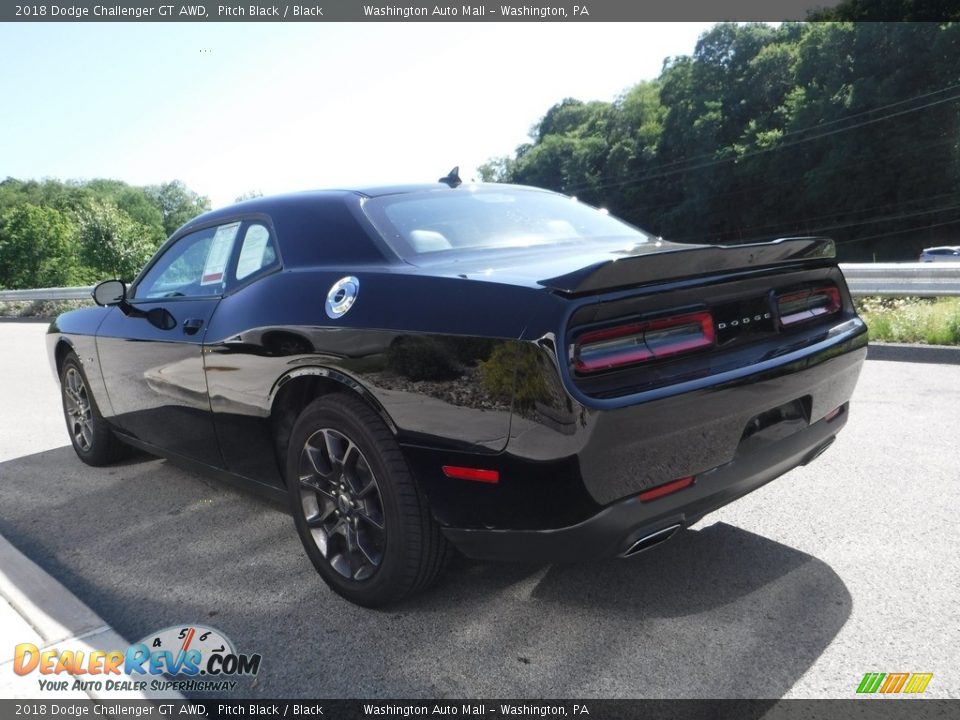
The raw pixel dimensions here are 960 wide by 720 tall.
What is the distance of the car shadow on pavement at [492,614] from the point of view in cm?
226

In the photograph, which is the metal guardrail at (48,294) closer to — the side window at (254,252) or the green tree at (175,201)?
the side window at (254,252)

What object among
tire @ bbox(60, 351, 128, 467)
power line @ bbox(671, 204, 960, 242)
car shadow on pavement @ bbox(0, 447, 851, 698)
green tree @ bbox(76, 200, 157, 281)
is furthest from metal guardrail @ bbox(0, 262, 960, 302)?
green tree @ bbox(76, 200, 157, 281)

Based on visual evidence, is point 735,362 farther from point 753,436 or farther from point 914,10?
point 914,10

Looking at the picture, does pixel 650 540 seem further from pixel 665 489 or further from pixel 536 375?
pixel 536 375

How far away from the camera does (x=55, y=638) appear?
2.56m

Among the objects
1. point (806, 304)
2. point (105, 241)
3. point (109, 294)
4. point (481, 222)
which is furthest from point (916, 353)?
point (105, 241)

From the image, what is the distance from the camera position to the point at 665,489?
7.27ft

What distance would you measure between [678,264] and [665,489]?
671 mm

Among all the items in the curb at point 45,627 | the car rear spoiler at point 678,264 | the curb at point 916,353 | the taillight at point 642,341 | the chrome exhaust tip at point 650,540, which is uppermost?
the car rear spoiler at point 678,264

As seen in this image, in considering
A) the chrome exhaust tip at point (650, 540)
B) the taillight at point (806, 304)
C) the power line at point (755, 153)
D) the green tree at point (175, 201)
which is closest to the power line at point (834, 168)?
Answer: the power line at point (755, 153)

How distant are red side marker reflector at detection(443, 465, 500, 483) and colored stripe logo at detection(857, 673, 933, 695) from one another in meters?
1.13

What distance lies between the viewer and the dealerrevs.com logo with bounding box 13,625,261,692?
2.31m

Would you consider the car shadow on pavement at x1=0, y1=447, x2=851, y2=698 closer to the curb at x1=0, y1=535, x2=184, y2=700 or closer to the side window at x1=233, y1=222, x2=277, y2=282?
the curb at x1=0, y1=535, x2=184, y2=700

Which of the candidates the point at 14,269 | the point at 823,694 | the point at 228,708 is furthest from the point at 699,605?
the point at 14,269
